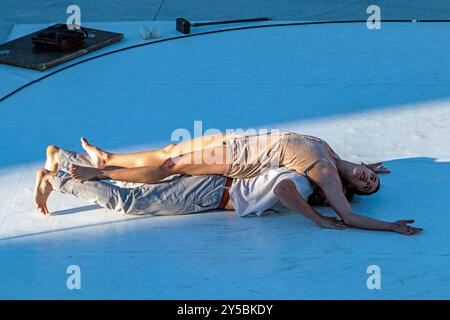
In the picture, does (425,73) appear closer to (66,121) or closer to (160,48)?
(160,48)

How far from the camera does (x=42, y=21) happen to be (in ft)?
23.3

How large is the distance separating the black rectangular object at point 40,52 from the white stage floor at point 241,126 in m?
0.09

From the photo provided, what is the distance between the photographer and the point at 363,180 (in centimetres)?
409

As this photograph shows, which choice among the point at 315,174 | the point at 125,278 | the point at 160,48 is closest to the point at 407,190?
the point at 315,174

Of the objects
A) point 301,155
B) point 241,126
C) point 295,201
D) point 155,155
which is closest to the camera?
point 295,201

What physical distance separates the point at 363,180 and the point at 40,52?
9.95ft

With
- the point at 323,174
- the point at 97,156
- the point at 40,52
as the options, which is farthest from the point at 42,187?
the point at 40,52

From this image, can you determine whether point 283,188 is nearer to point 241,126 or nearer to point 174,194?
point 174,194

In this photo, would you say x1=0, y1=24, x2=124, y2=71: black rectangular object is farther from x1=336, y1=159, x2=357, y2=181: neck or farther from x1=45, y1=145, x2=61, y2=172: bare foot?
x1=336, y1=159, x2=357, y2=181: neck

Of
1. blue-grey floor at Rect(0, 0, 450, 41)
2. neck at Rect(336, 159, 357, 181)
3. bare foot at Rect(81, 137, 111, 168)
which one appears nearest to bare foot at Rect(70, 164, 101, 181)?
bare foot at Rect(81, 137, 111, 168)

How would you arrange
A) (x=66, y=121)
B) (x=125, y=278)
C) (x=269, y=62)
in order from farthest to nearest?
(x=269, y=62) → (x=66, y=121) → (x=125, y=278)

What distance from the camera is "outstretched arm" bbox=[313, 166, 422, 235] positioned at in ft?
12.9
